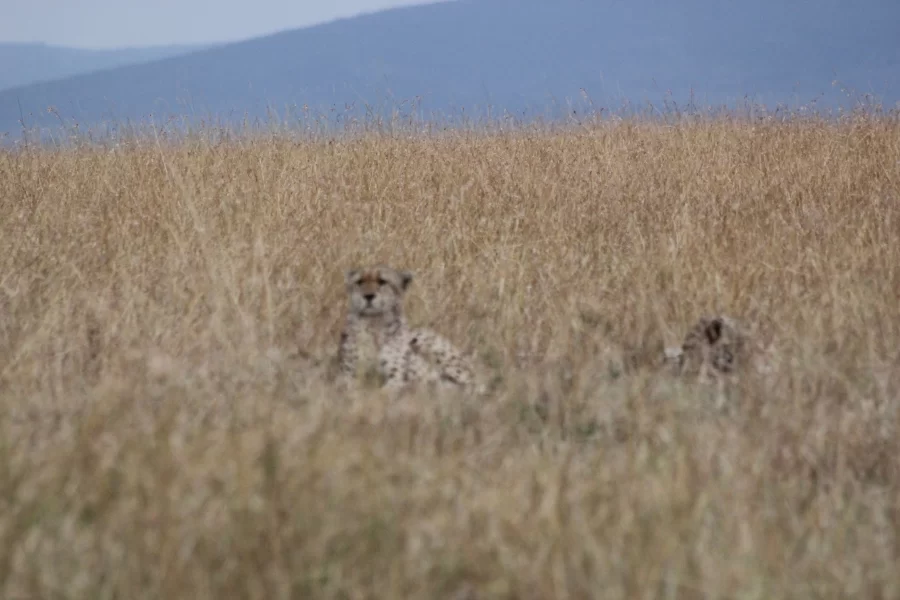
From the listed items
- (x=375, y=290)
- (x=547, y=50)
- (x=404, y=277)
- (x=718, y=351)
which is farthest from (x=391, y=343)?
(x=547, y=50)

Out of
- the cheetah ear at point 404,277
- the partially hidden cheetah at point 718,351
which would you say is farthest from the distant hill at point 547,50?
the partially hidden cheetah at point 718,351

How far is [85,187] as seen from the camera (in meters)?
6.61

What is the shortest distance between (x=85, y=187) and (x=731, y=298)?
12.9 feet

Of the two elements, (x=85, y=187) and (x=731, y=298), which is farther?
(x=85, y=187)

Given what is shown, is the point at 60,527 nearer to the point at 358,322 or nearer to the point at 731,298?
the point at 358,322

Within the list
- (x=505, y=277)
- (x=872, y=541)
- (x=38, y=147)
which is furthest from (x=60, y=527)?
(x=38, y=147)

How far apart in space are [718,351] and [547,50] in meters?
180

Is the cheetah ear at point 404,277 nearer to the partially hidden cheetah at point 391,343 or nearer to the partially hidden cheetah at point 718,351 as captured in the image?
the partially hidden cheetah at point 391,343

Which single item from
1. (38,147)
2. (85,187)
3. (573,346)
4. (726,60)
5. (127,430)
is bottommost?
(127,430)

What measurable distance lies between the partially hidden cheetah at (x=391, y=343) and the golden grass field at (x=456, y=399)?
131mm

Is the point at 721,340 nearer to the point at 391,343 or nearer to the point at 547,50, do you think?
the point at 391,343

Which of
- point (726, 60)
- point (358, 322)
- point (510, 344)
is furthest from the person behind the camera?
point (726, 60)

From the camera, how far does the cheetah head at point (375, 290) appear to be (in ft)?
12.2

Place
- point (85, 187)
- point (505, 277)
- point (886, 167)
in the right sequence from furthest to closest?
point (886, 167) < point (85, 187) < point (505, 277)
